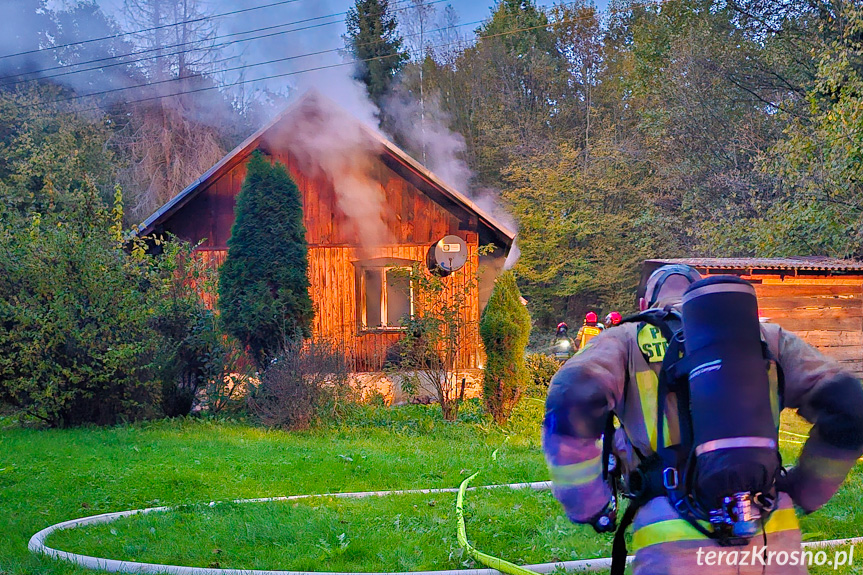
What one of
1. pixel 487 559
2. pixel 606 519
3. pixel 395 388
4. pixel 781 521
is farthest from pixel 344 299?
pixel 781 521

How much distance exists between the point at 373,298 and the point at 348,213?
194 centimetres

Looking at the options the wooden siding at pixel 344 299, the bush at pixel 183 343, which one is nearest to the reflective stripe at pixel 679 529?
the bush at pixel 183 343

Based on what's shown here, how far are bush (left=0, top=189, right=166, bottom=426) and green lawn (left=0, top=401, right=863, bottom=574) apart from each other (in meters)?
0.57

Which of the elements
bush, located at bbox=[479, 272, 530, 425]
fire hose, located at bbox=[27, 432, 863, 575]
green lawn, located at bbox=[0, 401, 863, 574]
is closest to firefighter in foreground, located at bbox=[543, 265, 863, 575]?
fire hose, located at bbox=[27, 432, 863, 575]

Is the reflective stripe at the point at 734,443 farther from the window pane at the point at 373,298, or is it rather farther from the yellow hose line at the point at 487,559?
the window pane at the point at 373,298

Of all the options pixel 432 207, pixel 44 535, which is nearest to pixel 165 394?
pixel 44 535

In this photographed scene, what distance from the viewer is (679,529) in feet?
8.05

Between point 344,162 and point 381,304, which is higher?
point 344,162

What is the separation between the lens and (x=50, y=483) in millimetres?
7031

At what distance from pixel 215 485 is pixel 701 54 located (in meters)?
23.4

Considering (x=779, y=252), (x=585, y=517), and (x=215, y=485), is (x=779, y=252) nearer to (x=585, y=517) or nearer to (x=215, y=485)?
(x=215, y=485)

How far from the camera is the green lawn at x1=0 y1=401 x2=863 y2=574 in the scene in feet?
16.6

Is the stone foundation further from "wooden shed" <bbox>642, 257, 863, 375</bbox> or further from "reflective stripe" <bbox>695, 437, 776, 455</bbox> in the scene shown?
"reflective stripe" <bbox>695, 437, 776, 455</bbox>

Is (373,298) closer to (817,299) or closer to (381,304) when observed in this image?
(381,304)
